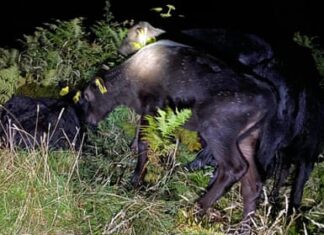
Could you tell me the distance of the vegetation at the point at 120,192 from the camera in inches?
213

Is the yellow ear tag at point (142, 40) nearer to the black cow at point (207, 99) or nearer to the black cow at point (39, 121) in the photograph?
the black cow at point (207, 99)

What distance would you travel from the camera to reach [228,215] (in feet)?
20.2

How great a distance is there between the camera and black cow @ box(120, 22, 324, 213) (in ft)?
21.8

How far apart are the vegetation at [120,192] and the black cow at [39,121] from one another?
0.27 m

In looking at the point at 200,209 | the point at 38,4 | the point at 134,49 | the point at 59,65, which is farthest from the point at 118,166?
the point at 38,4

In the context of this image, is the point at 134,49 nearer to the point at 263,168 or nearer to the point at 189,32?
the point at 189,32

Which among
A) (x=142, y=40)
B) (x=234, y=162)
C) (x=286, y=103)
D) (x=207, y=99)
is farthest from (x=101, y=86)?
(x=286, y=103)

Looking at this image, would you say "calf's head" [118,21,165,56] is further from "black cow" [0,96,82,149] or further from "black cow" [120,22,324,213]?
"black cow" [0,96,82,149]

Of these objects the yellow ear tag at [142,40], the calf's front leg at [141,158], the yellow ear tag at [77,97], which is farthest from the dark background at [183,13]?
the calf's front leg at [141,158]

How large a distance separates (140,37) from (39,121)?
1.74m

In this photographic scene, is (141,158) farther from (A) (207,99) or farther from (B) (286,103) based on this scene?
(B) (286,103)

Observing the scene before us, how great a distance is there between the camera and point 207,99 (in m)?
6.25

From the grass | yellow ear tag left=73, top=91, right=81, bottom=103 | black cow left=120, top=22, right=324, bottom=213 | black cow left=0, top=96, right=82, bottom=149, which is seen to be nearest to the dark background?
black cow left=120, top=22, right=324, bottom=213

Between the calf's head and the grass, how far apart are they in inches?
70.2
